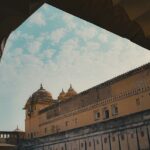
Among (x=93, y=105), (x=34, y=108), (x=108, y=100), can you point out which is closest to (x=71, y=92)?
(x=34, y=108)

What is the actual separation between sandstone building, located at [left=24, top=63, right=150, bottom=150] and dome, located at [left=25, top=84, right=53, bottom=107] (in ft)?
8.61

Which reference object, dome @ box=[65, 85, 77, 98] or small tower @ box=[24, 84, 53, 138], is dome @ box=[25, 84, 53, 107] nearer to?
small tower @ box=[24, 84, 53, 138]

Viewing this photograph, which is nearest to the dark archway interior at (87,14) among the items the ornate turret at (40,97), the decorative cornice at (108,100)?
the decorative cornice at (108,100)

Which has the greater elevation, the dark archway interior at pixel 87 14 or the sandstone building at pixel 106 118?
the sandstone building at pixel 106 118

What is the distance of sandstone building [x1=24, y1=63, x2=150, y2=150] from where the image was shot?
1812cm

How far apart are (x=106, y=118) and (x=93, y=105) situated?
1.83m

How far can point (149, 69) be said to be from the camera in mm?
19984

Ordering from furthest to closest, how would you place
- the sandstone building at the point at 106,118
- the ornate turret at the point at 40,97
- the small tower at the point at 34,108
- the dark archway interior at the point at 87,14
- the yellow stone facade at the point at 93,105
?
the ornate turret at the point at 40,97 → the small tower at the point at 34,108 → the yellow stone facade at the point at 93,105 → the sandstone building at the point at 106,118 → the dark archway interior at the point at 87,14

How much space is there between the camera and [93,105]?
25156 mm

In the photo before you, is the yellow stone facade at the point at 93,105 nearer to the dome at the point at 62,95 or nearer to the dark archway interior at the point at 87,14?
the dome at the point at 62,95

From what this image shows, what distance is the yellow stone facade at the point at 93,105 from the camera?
818 inches

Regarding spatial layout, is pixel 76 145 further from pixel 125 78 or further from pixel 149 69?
pixel 149 69

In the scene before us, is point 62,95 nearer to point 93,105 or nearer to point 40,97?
point 40,97

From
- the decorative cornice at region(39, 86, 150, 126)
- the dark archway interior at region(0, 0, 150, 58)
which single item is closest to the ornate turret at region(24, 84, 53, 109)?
the decorative cornice at region(39, 86, 150, 126)
